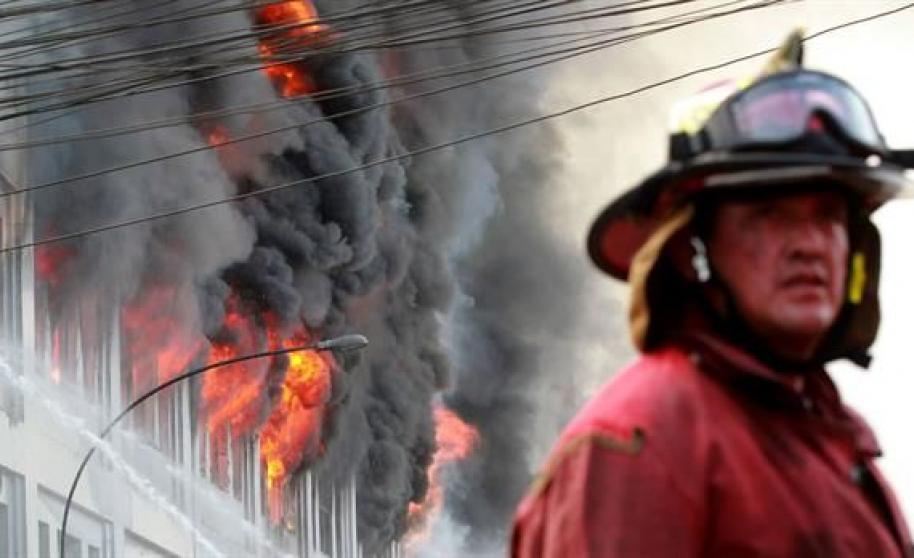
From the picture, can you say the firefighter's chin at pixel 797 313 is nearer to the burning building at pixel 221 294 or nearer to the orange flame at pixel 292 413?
the burning building at pixel 221 294

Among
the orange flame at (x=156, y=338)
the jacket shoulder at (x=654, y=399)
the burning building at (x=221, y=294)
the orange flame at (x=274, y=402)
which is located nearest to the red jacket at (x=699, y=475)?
the jacket shoulder at (x=654, y=399)

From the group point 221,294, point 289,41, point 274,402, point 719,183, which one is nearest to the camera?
point 719,183

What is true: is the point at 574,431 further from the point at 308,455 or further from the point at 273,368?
the point at 308,455

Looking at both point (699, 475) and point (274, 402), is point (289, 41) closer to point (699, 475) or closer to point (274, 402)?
point (274, 402)

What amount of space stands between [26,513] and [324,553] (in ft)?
60.4

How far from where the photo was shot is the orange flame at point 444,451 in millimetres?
52625

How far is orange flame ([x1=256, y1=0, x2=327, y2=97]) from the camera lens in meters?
33.8

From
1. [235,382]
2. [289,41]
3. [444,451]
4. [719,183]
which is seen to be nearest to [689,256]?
[719,183]

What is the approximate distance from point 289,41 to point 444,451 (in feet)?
66.5

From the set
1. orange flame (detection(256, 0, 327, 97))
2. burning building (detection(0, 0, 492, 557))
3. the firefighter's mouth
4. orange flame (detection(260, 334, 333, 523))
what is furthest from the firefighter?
orange flame (detection(260, 334, 333, 523))

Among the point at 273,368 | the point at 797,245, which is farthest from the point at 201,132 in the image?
the point at 797,245

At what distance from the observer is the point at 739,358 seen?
2.68m

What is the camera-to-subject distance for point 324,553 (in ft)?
168

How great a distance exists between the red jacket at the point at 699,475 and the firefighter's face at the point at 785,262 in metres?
0.05
